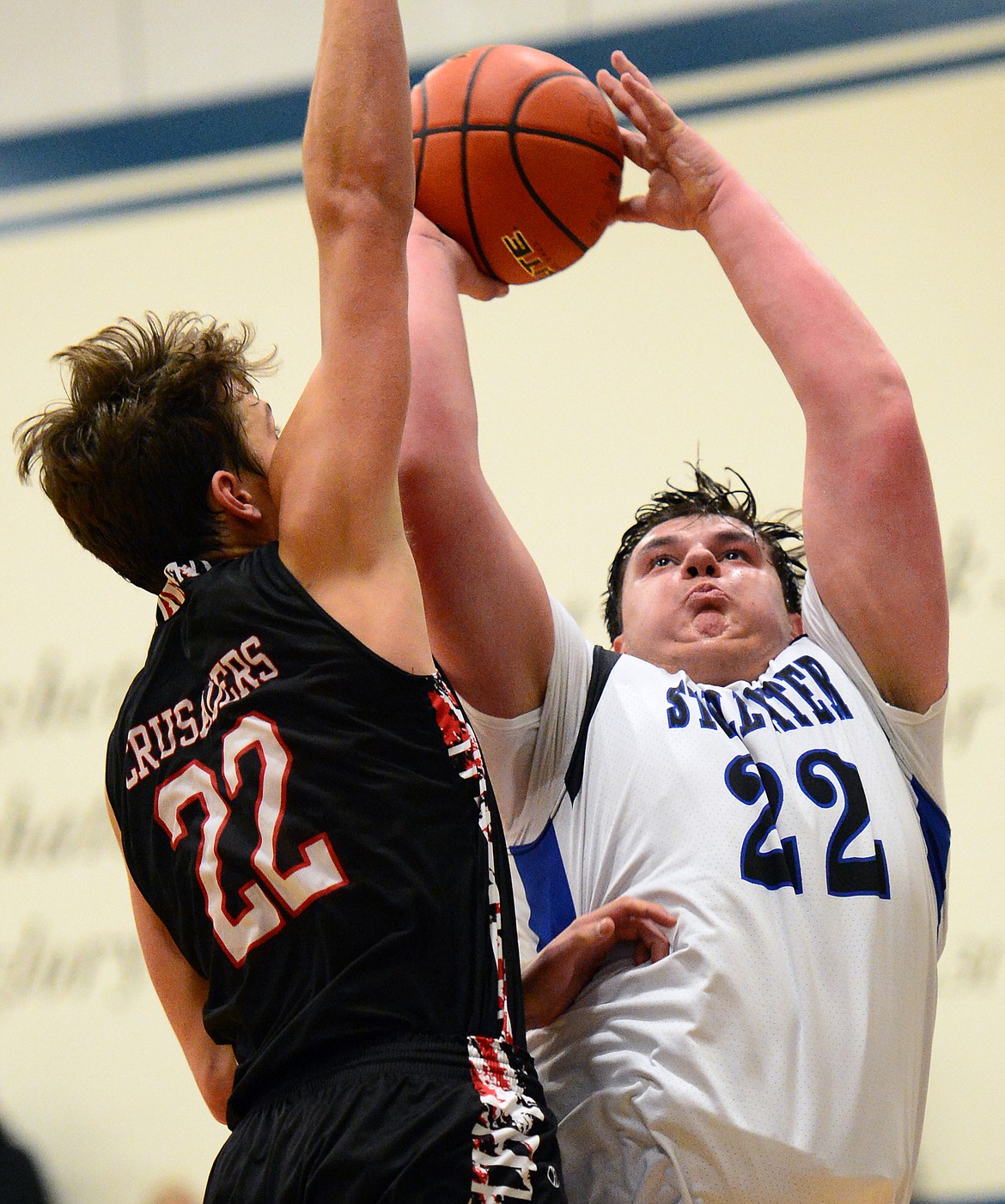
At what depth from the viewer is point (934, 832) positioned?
5.03 feet

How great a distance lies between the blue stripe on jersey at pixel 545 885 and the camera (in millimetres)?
1500

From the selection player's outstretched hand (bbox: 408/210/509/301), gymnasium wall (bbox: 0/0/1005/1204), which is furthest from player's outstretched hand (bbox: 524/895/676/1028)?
gymnasium wall (bbox: 0/0/1005/1204)

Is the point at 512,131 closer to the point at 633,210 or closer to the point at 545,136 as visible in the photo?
the point at 545,136

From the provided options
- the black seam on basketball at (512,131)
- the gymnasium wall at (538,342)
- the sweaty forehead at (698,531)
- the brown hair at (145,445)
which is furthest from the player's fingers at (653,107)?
the gymnasium wall at (538,342)

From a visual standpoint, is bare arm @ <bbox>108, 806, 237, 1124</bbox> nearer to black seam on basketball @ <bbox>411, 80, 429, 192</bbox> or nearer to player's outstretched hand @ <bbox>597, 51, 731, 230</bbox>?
black seam on basketball @ <bbox>411, 80, 429, 192</bbox>

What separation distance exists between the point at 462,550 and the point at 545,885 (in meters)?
0.37

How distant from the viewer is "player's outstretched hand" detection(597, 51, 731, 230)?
174 cm

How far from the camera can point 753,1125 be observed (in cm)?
129

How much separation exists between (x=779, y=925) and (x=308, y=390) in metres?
0.68

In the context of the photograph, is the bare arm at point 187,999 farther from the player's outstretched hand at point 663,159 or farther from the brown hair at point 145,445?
the player's outstretched hand at point 663,159

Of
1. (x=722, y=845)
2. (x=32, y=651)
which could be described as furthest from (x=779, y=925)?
(x=32, y=651)

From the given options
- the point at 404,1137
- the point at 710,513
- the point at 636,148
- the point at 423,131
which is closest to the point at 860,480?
the point at 710,513

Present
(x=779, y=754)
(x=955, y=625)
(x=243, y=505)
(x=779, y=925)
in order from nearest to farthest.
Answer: (x=243, y=505), (x=779, y=925), (x=779, y=754), (x=955, y=625)

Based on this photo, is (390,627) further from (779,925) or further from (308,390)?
(779,925)
